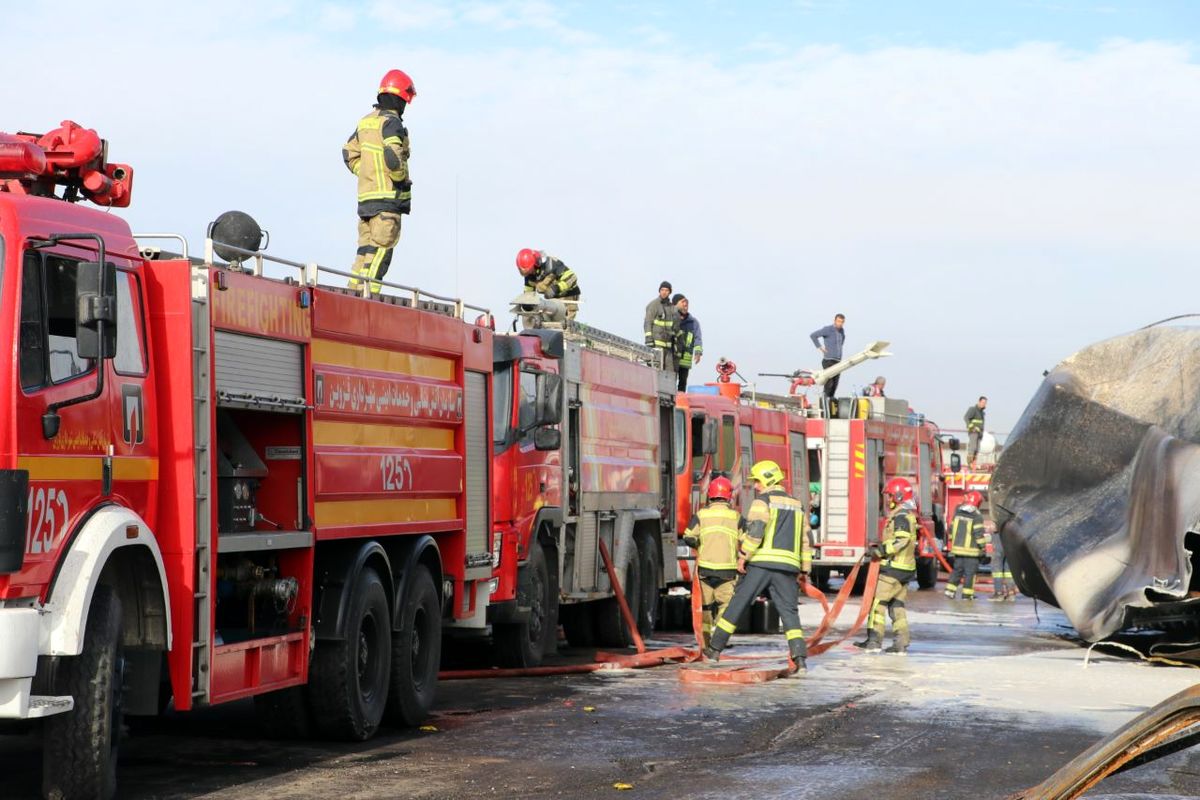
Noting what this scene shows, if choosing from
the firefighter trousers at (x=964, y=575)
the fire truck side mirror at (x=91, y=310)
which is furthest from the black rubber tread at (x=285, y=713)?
the firefighter trousers at (x=964, y=575)

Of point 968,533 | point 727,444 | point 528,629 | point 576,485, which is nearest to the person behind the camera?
point 528,629

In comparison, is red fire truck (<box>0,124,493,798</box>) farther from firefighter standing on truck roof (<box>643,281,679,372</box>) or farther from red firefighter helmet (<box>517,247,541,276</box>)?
firefighter standing on truck roof (<box>643,281,679,372</box>)

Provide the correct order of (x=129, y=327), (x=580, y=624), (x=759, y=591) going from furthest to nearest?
(x=580, y=624) < (x=759, y=591) < (x=129, y=327)

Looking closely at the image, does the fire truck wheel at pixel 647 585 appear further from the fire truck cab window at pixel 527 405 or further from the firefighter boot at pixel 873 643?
the fire truck cab window at pixel 527 405

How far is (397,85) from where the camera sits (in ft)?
41.9

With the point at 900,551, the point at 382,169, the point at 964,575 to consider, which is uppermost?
the point at 382,169

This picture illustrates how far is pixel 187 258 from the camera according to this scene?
862 centimetres

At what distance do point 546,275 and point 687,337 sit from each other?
640cm

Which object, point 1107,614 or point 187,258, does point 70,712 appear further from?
point 1107,614

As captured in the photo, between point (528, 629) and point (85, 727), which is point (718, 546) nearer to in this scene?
point (528, 629)

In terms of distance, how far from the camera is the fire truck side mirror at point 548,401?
14867mm

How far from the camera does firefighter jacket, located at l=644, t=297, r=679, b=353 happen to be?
22953 millimetres

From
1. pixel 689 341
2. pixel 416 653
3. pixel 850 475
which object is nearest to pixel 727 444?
pixel 689 341

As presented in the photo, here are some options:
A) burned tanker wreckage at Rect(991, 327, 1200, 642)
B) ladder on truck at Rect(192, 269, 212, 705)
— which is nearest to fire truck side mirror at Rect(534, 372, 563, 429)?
burned tanker wreckage at Rect(991, 327, 1200, 642)
